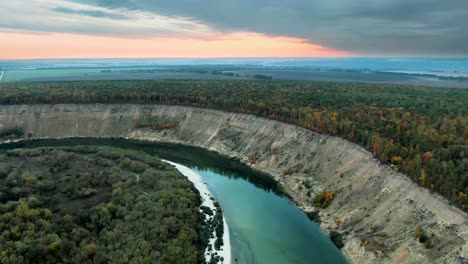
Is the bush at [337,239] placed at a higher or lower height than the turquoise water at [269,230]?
higher

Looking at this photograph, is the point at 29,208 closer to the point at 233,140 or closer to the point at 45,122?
the point at 233,140

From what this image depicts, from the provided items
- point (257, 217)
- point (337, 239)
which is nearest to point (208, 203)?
point (257, 217)

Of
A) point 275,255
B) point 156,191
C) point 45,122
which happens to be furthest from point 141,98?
point 275,255

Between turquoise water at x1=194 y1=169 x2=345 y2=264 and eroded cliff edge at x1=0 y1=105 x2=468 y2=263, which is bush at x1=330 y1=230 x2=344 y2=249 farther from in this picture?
eroded cliff edge at x1=0 y1=105 x2=468 y2=263

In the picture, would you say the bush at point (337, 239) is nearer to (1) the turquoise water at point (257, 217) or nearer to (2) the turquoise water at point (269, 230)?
(1) the turquoise water at point (257, 217)

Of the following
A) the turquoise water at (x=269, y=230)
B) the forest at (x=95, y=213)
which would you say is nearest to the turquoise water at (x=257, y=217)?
the turquoise water at (x=269, y=230)

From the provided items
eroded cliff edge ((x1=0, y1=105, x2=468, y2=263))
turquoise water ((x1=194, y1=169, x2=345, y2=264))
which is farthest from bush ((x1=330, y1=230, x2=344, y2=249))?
eroded cliff edge ((x1=0, y1=105, x2=468, y2=263))
